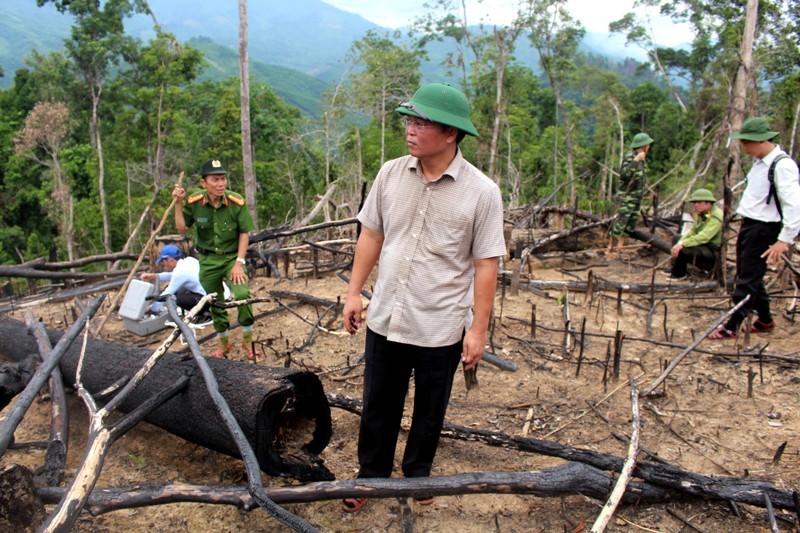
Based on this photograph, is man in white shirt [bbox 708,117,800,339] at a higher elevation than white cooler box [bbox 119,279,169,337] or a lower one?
higher

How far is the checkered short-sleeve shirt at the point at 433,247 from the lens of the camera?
240 cm

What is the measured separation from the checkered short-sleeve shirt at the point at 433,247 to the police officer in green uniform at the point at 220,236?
8.26 ft

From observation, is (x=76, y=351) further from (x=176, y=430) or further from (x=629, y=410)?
(x=629, y=410)

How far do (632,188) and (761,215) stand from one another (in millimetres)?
3559

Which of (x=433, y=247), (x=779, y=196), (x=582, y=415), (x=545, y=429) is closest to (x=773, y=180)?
(x=779, y=196)

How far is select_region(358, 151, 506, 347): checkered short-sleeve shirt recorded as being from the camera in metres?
2.40

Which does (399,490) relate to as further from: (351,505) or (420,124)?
(420,124)

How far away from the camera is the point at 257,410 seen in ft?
8.92

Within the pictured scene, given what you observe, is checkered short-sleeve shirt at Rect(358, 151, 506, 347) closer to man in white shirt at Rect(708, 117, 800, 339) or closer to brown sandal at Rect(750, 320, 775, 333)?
man in white shirt at Rect(708, 117, 800, 339)

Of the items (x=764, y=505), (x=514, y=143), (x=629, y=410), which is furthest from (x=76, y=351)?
(x=514, y=143)

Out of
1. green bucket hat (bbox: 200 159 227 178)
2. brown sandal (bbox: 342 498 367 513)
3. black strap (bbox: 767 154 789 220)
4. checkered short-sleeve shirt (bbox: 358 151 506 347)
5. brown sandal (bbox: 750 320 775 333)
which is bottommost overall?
brown sandal (bbox: 342 498 367 513)

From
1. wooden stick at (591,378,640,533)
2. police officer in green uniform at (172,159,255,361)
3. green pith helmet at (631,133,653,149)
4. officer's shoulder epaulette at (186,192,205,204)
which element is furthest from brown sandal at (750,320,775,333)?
officer's shoulder epaulette at (186,192,205,204)

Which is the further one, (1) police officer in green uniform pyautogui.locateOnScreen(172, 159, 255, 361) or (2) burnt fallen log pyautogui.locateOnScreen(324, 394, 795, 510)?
(1) police officer in green uniform pyautogui.locateOnScreen(172, 159, 255, 361)

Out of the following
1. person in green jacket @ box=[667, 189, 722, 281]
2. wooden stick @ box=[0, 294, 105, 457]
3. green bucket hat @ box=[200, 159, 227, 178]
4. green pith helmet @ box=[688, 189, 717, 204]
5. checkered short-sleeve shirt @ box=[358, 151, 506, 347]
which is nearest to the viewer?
checkered short-sleeve shirt @ box=[358, 151, 506, 347]
